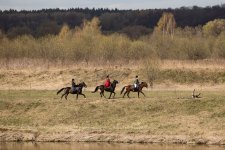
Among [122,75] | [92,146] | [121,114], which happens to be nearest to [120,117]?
[121,114]

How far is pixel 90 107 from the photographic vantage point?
150 feet

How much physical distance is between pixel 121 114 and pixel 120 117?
23.4 inches

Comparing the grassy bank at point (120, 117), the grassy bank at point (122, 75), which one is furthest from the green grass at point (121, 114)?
the grassy bank at point (122, 75)

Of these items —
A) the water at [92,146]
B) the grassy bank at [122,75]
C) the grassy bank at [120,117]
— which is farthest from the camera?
the grassy bank at [122,75]

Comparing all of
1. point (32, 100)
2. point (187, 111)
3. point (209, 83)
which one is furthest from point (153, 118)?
point (209, 83)

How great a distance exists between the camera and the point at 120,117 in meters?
43.7

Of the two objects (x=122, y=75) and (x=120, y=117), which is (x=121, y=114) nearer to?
(x=120, y=117)

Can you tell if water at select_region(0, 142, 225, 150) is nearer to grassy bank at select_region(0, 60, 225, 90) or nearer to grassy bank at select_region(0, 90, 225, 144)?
grassy bank at select_region(0, 90, 225, 144)

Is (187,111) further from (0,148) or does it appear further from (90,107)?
(0,148)

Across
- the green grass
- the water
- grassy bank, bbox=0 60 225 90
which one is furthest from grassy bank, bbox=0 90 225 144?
grassy bank, bbox=0 60 225 90

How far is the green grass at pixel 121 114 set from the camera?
40625 millimetres

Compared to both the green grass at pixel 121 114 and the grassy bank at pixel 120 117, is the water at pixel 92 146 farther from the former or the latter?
the green grass at pixel 121 114

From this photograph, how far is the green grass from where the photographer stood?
40625 mm

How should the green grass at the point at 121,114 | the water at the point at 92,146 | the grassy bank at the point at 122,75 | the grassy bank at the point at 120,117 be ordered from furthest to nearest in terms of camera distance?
1. the grassy bank at the point at 122,75
2. the green grass at the point at 121,114
3. the grassy bank at the point at 120,117
4. the water at the point at 92,146
